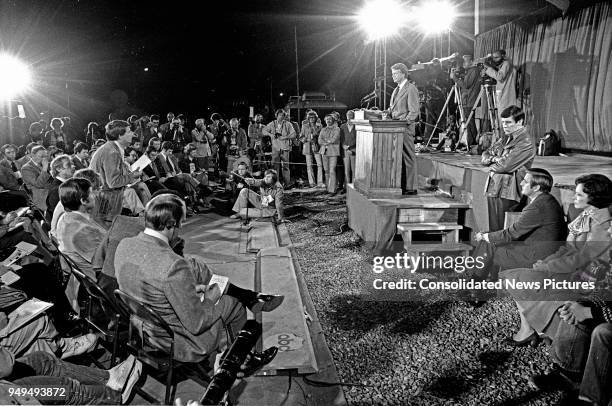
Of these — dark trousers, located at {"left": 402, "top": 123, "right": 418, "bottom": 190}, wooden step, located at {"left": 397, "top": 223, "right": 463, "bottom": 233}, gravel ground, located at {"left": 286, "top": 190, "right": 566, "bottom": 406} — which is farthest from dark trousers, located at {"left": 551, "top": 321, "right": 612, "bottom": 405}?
dark trousers, located at {"left": 402, "top": 123, "right": 418, "bottom": 190}

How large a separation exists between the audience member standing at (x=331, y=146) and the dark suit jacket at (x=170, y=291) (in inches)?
A: 364

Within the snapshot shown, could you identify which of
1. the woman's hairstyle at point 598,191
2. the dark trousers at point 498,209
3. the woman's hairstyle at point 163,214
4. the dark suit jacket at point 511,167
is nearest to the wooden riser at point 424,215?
the dark trousers at point 498,209

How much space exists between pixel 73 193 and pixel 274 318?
218 centimetres

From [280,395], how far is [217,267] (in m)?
3.41

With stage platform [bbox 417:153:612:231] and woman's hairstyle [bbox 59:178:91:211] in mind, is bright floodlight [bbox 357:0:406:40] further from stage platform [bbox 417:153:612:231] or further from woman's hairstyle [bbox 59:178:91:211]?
woman's hairstyle [bbox 59:178:91:211]

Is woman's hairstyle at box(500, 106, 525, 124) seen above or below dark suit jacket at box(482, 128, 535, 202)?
above

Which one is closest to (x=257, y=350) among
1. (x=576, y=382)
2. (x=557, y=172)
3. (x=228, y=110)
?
(x=576, y=382)

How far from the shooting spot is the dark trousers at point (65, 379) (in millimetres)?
2686

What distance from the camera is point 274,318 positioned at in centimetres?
464

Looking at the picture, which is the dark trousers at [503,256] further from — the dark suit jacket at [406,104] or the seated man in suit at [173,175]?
the seated man in suit at [173,175]

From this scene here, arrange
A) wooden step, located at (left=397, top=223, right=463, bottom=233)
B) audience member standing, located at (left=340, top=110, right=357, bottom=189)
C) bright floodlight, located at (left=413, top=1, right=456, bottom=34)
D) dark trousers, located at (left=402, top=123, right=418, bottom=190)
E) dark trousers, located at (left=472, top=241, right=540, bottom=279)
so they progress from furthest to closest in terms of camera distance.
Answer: bright floodlight, located at (left=413, top=1, right=456, bottom=34), audience member standing, located at (left=340, top=110, right=357, bottom=189), dark trousers, located at (left=402, top=123, right=418, bottom=190), wooden step, located at (left=397, top=223, right=463, bottom=233), dark trousers, located at (left=472, top=241, right=540, bottom=279)

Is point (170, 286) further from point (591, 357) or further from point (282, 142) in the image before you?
point (282, 142)

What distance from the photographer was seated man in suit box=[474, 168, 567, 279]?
14.5 feet

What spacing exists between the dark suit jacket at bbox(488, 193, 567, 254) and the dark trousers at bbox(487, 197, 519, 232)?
1.21m
